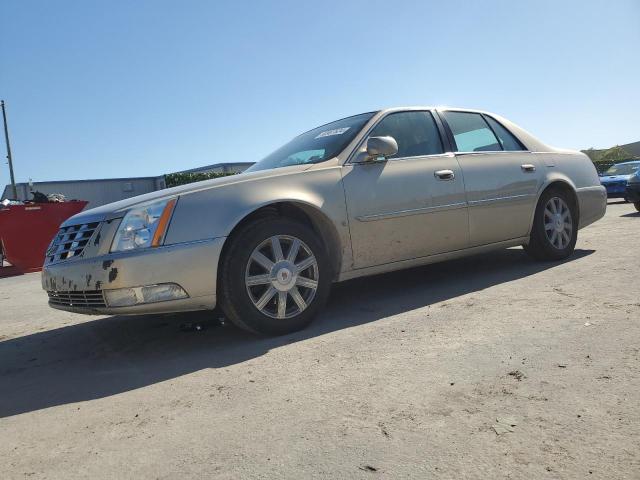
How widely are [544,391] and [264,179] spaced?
2149 millimetres

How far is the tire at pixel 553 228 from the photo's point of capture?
17.1 ft

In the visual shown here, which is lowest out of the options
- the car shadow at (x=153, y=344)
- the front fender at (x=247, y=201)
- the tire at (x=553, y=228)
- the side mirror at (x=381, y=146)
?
the car shadow at (x=153, y=344)

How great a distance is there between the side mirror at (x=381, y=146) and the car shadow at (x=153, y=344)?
116 centimetres

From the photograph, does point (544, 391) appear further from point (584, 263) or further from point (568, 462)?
point (584, 263)

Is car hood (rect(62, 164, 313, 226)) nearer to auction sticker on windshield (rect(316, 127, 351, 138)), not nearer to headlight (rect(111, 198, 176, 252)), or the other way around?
headlight (rect(111, 198, 176, 252))

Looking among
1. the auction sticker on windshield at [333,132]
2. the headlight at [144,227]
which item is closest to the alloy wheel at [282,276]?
the headlight at [144,227]

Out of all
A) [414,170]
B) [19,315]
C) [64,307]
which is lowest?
[19,315]

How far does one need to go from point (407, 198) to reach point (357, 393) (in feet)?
6.82

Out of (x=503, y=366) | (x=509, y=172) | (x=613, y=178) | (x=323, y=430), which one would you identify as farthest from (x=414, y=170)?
(x=613, y=178)

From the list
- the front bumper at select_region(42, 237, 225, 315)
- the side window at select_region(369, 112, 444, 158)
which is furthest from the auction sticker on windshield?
the front bumper at select_region(42, 237, 225, 315)

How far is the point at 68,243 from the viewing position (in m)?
3.47

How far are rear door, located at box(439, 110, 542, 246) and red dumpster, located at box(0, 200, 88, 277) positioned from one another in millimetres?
8372

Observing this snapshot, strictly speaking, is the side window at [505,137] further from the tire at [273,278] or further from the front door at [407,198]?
the tire at [273,278]

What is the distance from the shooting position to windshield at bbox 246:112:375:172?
416 centimetres
